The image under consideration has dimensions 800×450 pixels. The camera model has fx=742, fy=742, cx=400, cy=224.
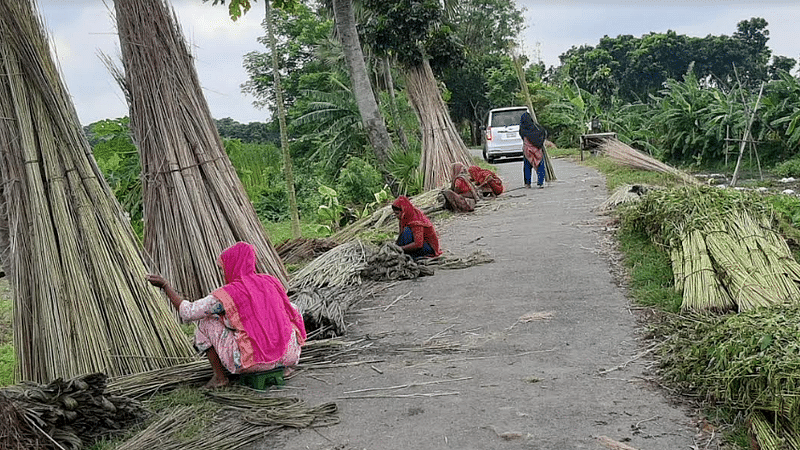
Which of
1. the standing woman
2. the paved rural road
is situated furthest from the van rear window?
the paved rural road

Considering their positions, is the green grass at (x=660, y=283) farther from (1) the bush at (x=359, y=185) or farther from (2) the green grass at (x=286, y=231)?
(1) the bush at (x=359, y=185)

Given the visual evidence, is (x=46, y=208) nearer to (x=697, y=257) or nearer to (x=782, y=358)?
(x=782, y=358)

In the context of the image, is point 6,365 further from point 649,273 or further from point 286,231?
point 286,231

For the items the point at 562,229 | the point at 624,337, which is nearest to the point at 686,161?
the point at 562,229

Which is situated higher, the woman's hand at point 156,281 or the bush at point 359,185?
the woman's hand at point 156,281

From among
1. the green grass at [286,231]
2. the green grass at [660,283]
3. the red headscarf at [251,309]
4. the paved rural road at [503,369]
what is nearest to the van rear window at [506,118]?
the green grass at [286,231]

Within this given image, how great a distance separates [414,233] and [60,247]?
3792 millimetres

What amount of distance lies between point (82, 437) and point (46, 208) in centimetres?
148

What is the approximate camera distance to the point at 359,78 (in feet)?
43.3

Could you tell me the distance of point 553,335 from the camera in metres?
4.86

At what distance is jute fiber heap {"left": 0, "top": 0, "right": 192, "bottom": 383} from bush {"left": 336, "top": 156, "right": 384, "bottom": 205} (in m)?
9.55

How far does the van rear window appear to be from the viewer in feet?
63.2

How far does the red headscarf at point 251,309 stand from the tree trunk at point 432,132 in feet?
30.0

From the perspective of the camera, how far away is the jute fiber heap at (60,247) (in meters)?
4.18
